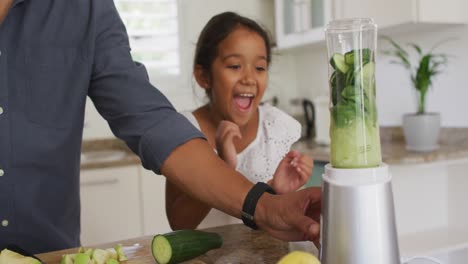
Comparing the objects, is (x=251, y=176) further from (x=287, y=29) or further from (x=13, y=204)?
(x=287, y=29)

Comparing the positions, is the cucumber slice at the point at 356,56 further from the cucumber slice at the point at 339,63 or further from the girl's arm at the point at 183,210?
the girl's arm at the point at 183,210

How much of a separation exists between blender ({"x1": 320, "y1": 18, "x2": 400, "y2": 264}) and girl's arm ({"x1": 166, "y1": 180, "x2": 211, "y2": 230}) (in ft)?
2.17

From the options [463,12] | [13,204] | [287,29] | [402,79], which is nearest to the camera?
[13,204]

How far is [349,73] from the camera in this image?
2.24 ft

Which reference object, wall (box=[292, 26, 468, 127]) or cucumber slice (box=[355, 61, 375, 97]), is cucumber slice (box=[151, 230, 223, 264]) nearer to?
cucumber slice (box=[355, 61, 375, 97])

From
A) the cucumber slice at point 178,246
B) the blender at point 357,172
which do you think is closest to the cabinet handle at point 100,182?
the cucumber slice at point 178,246

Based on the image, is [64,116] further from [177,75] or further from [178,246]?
[177,75]

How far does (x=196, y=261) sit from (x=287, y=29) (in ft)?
8.28

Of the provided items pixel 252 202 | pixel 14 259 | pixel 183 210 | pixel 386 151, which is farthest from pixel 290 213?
pixel 386 151

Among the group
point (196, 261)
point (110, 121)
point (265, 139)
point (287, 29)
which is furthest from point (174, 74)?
point (196, 261)

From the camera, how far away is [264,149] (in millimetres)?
1472

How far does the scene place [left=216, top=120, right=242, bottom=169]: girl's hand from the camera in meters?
1.28

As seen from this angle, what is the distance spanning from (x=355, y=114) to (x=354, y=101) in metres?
0.02

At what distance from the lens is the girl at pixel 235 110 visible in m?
1.38
